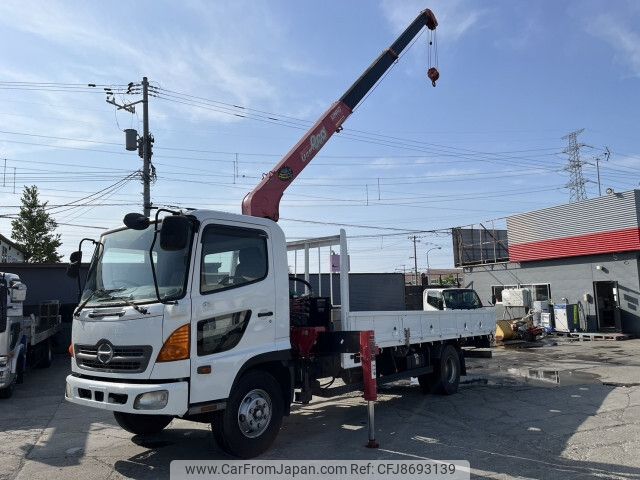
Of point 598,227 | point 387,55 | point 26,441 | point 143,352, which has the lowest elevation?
point 26,441

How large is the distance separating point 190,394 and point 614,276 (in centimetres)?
2180

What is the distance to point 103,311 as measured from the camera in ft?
19.1

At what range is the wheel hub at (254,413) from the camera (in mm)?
5990

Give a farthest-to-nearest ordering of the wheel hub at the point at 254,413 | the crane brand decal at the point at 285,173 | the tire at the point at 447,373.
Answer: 1. the tire at the point at 447,373
2. the crane brand decal at the point at 285,173
3. the wheel hub at the point at 254,413

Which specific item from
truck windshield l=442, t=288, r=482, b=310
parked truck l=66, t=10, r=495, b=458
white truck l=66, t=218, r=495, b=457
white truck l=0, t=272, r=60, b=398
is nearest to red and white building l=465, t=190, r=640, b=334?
truck windshield l=442, t=288, r=482, b=310

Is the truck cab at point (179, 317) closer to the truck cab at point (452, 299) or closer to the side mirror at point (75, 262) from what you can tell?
the side mirror at point (75, 262)

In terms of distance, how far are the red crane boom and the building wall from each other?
13.3 meters

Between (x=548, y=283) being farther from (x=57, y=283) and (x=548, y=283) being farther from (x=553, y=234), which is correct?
(x=57, y=283)

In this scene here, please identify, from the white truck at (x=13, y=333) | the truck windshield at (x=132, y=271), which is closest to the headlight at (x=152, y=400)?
the truck windshield at (x=132, y=271)

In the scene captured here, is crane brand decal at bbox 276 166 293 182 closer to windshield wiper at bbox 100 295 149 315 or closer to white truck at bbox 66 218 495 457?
white truck at bbox 66 218 495 457

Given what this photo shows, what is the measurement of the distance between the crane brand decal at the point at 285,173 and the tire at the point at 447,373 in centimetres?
438

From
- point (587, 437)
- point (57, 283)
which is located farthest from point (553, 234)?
point (57, 283)

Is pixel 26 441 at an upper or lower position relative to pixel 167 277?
lower

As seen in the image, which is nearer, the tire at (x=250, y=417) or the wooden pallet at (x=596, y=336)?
the tire at (x=250, y=417)
